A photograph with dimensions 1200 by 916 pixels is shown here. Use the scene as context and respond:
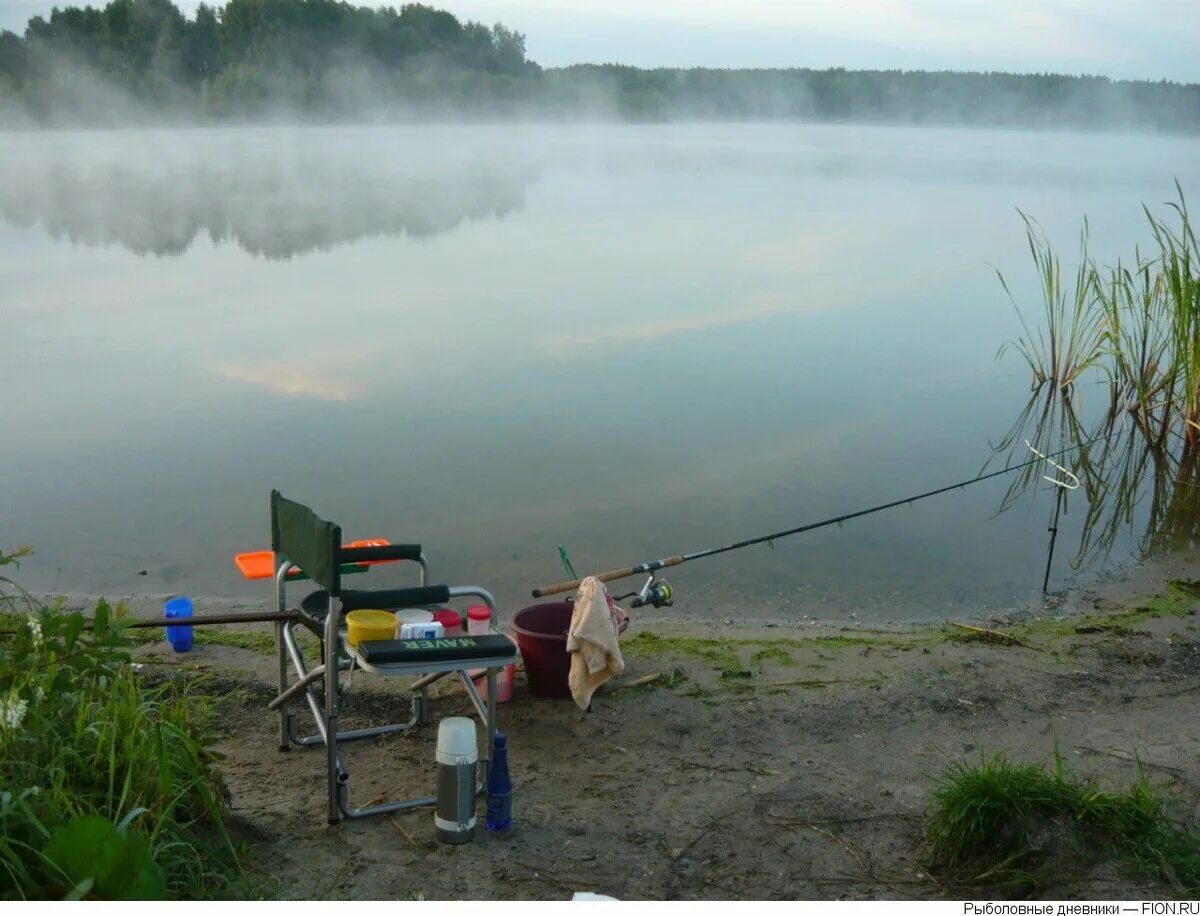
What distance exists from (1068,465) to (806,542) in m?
2.79

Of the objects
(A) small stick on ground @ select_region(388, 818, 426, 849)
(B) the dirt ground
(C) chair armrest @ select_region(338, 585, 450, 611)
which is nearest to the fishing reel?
(B) the dirt ground

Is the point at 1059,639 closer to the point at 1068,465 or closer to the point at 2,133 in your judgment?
the point at 1068,465

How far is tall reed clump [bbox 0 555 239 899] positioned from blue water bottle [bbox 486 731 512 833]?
632mm

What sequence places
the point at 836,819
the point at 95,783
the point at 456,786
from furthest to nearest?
the point at 836,819, the point at 456,786, the point at 95,783

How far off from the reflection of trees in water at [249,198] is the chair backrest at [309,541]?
41.9 feet

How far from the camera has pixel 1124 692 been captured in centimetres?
402

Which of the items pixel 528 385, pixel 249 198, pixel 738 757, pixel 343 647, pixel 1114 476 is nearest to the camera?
pixel 343 647

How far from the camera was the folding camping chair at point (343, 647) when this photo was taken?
295 cm

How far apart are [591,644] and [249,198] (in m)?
19.4

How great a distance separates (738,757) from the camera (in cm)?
348

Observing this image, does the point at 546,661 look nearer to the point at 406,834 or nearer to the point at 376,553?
the point at 376,553

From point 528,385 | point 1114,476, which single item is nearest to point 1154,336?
point 1114,476

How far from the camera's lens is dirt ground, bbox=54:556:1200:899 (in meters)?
2.77

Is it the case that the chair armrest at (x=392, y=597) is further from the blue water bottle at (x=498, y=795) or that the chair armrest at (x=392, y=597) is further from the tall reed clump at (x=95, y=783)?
the tall reed clump at (x=95, y=783)
